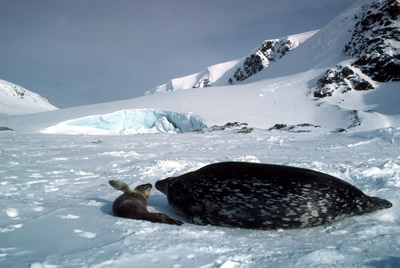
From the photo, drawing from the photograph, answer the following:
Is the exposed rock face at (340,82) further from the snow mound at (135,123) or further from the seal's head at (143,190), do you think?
the seal's head at (143,190)

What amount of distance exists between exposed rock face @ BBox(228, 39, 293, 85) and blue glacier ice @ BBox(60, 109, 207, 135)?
83.0m

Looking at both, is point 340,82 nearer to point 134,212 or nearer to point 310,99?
point 310,99

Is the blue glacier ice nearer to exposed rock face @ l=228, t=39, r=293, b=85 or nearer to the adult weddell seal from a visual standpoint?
the adult weddell seal

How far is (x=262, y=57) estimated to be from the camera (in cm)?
9869

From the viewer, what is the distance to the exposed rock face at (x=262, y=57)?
316ft

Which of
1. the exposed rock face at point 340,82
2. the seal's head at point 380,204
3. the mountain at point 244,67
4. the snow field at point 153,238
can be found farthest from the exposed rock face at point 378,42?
the mountain at point 244,67

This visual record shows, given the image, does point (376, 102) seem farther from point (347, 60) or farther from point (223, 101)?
point (223, 101)

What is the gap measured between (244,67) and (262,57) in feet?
27.7

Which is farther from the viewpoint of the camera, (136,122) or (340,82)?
(340,82)

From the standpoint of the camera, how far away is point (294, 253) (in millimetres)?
1558

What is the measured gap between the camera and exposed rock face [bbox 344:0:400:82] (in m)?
26.5

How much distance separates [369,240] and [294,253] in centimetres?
66

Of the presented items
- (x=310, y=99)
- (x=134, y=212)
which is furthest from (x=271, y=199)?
(x=310, y=99)

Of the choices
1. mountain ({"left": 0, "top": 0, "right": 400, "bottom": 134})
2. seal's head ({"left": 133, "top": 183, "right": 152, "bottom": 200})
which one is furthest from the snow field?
mountain ({"left": 0, "top": 0, "right": 400, "bottom": 134})
